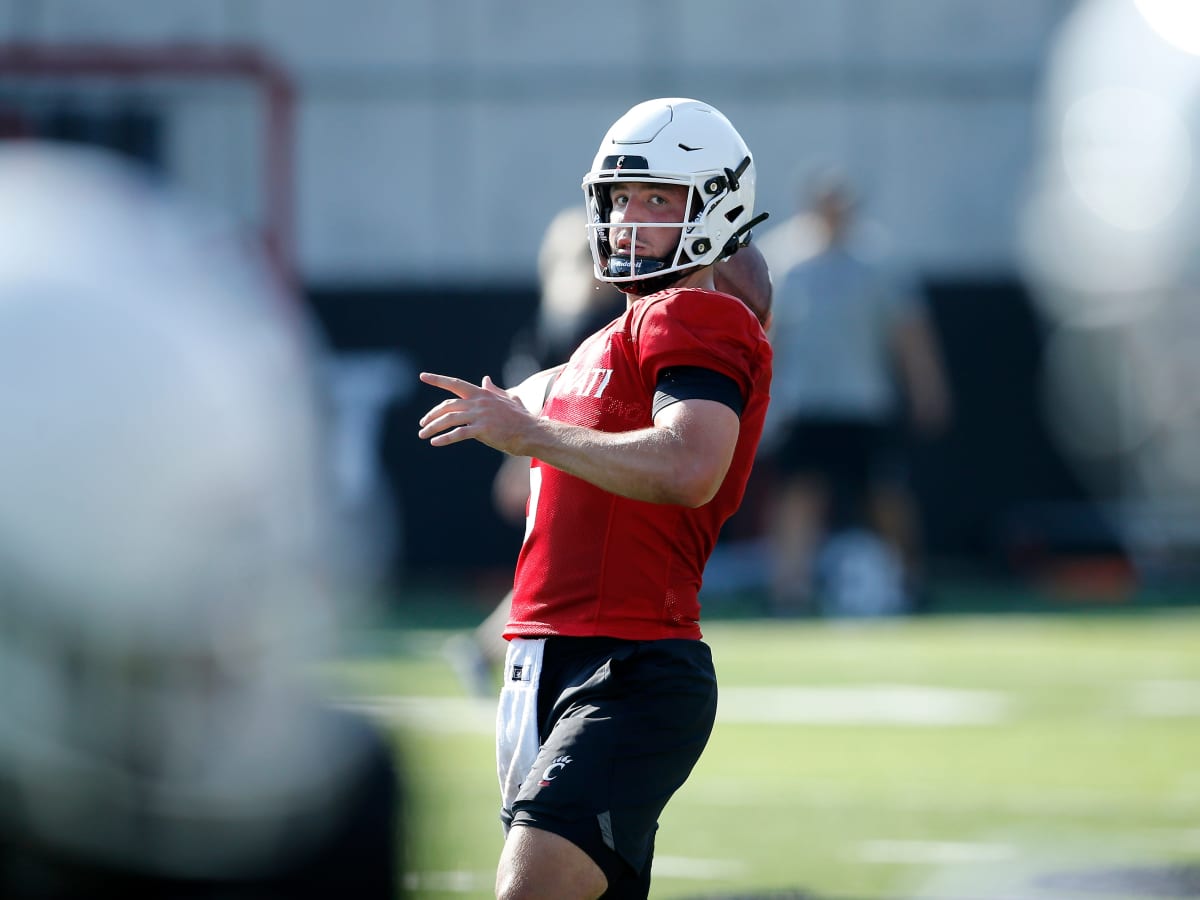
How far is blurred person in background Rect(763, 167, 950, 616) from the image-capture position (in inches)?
503

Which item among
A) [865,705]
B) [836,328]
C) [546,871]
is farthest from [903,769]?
[836,328]

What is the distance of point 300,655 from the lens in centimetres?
205

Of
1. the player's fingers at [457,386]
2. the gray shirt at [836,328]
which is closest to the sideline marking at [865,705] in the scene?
the gray shirt at [836,328]

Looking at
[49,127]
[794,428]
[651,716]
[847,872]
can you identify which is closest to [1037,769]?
[847,872]

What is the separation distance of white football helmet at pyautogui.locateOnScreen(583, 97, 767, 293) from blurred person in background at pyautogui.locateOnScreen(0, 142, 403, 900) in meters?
1.83

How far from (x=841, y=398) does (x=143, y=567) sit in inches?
439

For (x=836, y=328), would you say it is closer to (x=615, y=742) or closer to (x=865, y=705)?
(x=865, y=705)

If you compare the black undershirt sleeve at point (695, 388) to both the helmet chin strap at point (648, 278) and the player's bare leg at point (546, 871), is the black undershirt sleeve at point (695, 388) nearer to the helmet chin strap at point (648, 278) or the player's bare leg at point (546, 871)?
the helmet chin strap at point (648, 278)

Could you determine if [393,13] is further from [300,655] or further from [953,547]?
[300,655]

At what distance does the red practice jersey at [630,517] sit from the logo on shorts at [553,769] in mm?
255

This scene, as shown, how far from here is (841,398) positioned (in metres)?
12.8

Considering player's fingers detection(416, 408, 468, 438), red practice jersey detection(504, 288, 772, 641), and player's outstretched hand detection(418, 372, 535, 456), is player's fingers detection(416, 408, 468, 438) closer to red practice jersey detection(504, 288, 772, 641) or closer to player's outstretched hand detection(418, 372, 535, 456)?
player's outstretched hand detection(418, 372, 535, 456)

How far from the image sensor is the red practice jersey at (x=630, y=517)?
144 inches

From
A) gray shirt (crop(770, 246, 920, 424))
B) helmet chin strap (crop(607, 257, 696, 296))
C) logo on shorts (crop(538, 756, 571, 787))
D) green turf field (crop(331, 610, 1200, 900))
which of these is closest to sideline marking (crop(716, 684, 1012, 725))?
green turf field (crop(331, 610, 1200, 900))
